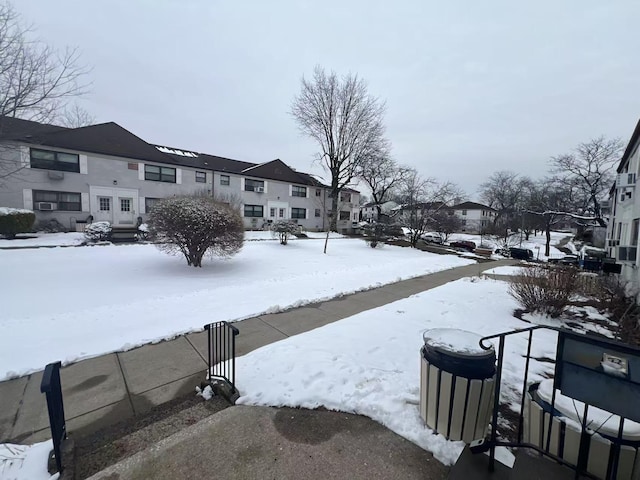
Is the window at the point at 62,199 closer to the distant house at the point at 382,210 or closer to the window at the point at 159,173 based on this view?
the window at the point at 159,173

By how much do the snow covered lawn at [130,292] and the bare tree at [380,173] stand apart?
21.4m

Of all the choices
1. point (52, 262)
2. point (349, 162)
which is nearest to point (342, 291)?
point (52, 262)

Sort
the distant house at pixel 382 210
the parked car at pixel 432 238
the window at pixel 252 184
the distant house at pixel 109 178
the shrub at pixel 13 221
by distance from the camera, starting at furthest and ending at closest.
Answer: the distant house at pixel 382 210, the parked car at pixel 432 238, the window at pixel 252 184, the distant house at pixel 109 178, the shrub at pixel 13 221

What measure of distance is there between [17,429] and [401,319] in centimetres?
566

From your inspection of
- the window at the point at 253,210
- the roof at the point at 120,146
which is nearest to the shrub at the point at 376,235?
the window at the point at 253,210

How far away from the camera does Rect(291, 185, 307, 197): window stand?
31859mm

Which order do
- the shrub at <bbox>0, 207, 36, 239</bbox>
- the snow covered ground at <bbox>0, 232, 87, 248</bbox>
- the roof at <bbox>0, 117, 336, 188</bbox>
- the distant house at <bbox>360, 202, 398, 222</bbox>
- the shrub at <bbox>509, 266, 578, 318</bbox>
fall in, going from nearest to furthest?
1. the shrub at <bbox>509, 266, 578, 318</bbox>
2. the snow covered ground at <bbox>0, 232, 87, 248</bbox>
3. the shrub at <bbox>0, 207, 36, 239</bbox>
4. the roof at <bbox>0, 117, 336, 188</bbox>
5. the distant house at <bbox>360, 202, 398, 222</bbox>

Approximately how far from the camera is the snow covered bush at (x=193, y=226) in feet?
30.6

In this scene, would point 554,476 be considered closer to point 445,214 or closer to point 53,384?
point 53,384

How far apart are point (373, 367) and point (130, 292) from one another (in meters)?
6.78

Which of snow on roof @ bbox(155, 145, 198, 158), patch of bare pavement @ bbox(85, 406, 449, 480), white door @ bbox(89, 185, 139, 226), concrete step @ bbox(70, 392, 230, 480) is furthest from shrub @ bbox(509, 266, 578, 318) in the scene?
snow on roof @ bbox(155, 145, 198, 158)

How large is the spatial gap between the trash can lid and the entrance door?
78.4 ft

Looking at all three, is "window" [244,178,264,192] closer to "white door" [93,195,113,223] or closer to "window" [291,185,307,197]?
"window" [291,185,307,197]

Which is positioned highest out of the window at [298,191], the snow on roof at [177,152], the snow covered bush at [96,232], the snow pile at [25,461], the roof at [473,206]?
the snow on roof at [177,152]
